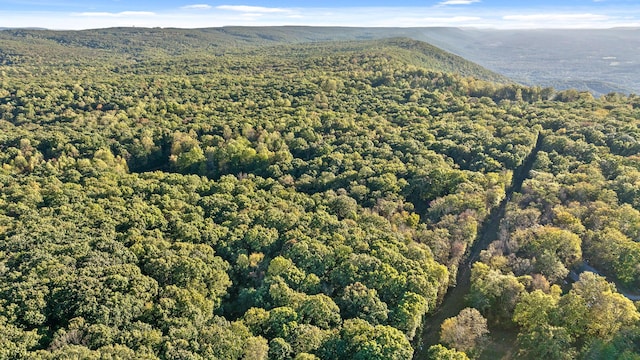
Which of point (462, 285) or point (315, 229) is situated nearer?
point (462, 285)

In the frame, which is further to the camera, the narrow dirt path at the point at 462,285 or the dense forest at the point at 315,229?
the narrow dirt path at the point at 462,285

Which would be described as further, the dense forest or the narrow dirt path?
the narrow dirt path

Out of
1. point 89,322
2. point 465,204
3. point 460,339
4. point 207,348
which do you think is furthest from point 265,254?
point 465,204

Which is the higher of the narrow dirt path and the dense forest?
the dense forest

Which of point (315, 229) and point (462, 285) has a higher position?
point (315, 229)

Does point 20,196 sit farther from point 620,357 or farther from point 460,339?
point 620,357

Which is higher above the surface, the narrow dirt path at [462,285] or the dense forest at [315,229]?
the dense forest at [315,229]
